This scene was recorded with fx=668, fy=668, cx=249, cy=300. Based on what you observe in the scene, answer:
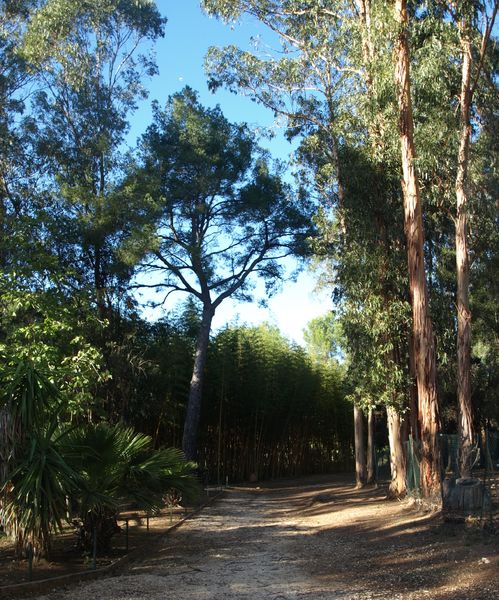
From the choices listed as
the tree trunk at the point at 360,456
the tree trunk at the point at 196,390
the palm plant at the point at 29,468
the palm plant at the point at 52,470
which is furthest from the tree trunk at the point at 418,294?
the tree trunk at the point at 196,390

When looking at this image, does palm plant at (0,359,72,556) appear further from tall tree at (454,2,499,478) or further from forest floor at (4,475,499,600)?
tall tree at (454,2,499,478)

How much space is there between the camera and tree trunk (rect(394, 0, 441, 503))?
12.6 metres

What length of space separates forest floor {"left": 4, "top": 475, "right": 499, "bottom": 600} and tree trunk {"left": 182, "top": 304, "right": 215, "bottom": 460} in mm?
6874

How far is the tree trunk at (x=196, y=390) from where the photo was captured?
21.3 meters

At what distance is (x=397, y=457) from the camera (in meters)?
16.1

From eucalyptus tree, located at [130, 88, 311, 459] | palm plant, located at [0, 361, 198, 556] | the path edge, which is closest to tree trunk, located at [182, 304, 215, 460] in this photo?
eucalyptus tree, located at [130, 88, 311, 459]

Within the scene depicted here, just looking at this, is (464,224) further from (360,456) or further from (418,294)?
(360,456)

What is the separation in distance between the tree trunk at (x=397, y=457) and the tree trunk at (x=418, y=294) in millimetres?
2467

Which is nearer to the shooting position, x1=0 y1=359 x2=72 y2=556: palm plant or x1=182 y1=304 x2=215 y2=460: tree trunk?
x1=0 y1=359 x2=72 y2=556: palm plant

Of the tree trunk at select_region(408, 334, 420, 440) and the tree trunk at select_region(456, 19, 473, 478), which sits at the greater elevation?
the tree trunk at select_region(456, 19, 473, 478)

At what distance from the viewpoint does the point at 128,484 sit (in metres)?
8.95

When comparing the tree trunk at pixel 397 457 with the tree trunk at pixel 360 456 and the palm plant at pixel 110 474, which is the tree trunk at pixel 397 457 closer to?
the tree trunk at pixel 360 456

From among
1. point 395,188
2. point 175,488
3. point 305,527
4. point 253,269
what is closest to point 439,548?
point 175,488

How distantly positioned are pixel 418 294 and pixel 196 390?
10.5 metres
